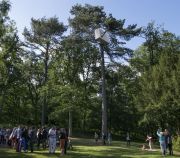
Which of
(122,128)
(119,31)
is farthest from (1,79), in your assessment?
(122,128)

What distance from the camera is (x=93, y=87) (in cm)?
6175

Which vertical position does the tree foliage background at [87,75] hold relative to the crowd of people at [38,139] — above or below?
above

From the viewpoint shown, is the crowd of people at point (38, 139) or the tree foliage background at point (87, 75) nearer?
the crowd of people at point (38, 139)

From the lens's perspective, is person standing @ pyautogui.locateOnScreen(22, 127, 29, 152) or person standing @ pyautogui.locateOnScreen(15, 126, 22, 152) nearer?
person standing @ pyautogui.locateOnScreen(22, 127, 29, 152)

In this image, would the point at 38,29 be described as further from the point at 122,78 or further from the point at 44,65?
the point at 122,78

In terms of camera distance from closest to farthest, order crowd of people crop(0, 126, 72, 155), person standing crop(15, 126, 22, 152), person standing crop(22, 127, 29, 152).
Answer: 1. crowd of people crop(0, 126, 72, 155)
2. person standing crop(22, 127, 29, 152)
3. person standing crop(15, 126, 22, 152)

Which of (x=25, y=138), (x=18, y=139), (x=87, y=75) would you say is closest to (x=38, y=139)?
(x=18, y=139)

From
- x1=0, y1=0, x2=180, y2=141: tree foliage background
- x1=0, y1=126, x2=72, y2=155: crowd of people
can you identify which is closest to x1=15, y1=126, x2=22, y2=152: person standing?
x1=0, y1=126, x2=72, y2=155: crowd of people

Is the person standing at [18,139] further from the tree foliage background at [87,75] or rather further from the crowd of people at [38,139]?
the tree foliage background at [87,75]

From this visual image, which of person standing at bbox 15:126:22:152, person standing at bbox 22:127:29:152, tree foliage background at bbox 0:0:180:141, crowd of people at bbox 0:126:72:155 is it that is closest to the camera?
crowd of people at bbox 0:126:72:155

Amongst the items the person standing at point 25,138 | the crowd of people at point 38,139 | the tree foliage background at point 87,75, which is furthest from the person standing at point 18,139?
the tree foliage background at point 87,75

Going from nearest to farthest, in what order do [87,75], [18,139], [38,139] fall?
[18,139], [38,139], [87,75]

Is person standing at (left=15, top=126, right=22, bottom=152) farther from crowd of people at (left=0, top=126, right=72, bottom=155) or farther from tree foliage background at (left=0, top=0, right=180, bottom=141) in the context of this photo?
tree foliage background at (left=0, top=0, right=180, bottom=141)

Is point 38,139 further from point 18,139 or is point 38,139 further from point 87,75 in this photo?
point 87,75
